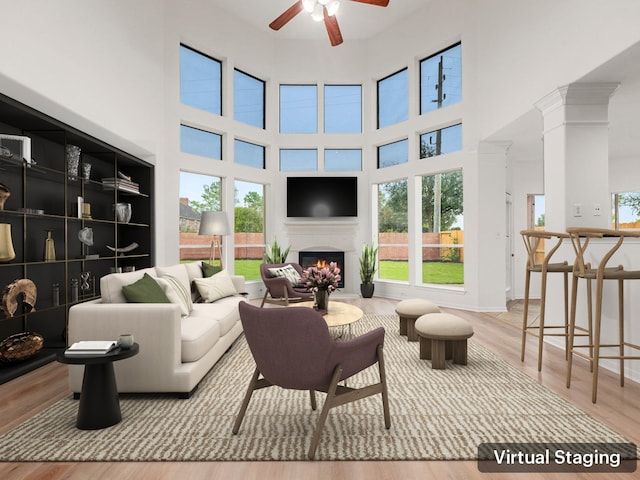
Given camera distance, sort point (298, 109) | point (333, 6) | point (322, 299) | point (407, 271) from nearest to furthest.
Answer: point (333, 6)
point (322, 299)
point (407, 271)
point (298, 109)

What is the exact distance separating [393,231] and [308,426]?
6018 millimetres

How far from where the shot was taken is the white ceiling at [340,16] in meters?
7.21

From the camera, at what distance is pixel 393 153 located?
811cm

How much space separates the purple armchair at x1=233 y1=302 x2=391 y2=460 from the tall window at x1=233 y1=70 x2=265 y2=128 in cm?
639

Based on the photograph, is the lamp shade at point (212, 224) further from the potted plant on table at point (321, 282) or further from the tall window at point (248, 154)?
the potted plant on table at point (321, 282)

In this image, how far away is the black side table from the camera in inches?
95.6

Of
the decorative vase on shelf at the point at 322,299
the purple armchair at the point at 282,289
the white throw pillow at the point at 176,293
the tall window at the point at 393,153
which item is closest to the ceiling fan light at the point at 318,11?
the decorative vase on shelf at the point at 322,299

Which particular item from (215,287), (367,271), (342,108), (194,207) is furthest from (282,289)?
(342,108)

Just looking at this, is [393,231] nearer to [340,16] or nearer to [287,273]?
[287,273]

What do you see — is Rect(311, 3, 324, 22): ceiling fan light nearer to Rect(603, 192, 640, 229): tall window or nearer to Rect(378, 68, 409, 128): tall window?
Rect(378, 68, 409, 128): tall window

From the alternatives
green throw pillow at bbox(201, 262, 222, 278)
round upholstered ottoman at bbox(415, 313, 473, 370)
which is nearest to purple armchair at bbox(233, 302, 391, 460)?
round upholstered ottoman at bbox(415, 313, 473, 370)

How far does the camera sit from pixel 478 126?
6379 millimetres

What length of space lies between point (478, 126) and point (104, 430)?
613 centimetres

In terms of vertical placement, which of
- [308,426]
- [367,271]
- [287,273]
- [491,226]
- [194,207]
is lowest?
[308,426]
